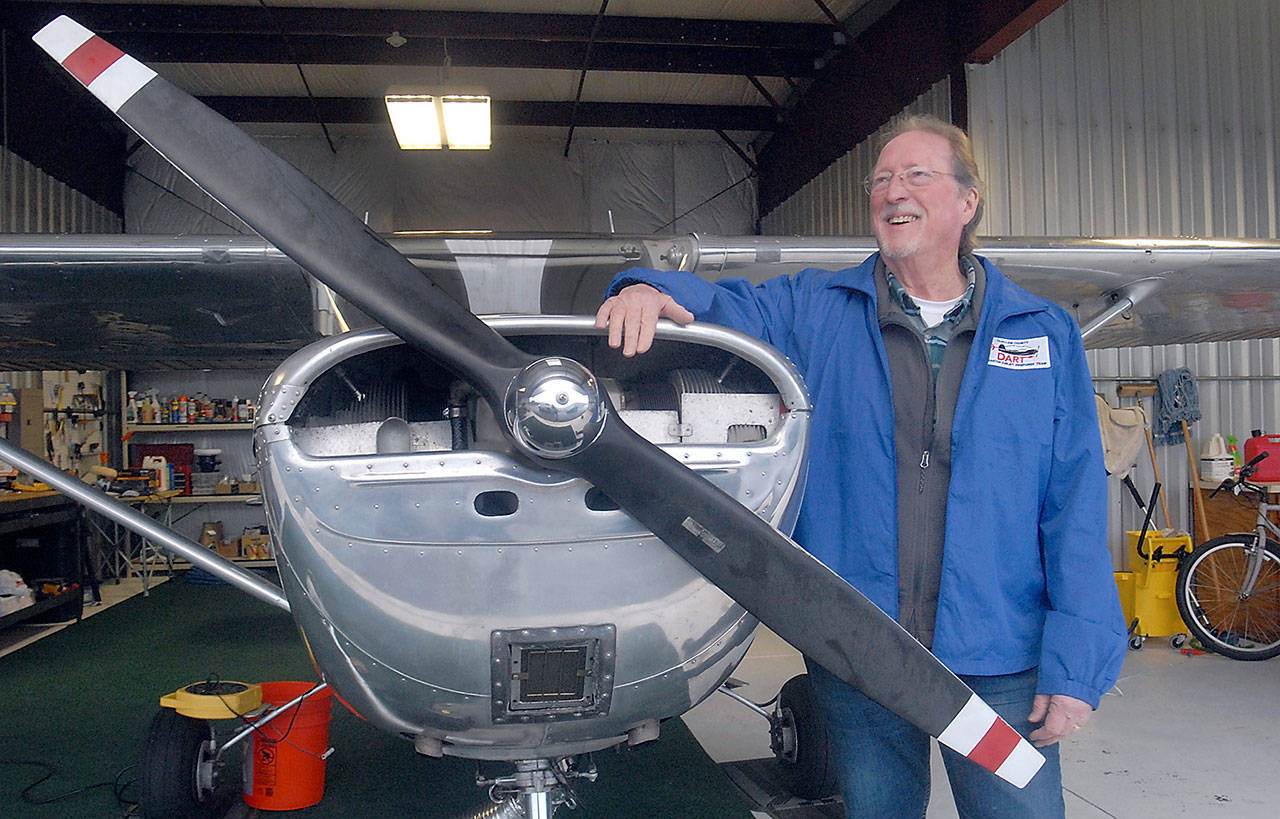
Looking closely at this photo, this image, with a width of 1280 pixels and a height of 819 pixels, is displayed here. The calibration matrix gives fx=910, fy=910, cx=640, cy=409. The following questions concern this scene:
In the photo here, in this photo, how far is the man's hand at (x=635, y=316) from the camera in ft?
5.11

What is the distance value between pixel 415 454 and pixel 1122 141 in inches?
320

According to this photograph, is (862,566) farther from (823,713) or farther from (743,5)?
(743,5)

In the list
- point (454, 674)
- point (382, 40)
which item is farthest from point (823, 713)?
point (382, 40)

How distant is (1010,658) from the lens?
1.76 metres

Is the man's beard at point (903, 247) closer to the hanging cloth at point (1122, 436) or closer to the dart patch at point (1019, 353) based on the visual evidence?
the dart patch at point (1019, 353)

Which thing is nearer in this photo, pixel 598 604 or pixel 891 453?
pixel 598 604

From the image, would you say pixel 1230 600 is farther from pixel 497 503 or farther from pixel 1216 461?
pixel 497 503

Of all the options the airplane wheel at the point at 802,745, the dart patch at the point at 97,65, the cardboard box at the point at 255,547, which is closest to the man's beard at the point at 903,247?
the dart patch at the point at 97,65

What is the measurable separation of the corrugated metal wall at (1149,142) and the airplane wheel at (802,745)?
5011 millimetres

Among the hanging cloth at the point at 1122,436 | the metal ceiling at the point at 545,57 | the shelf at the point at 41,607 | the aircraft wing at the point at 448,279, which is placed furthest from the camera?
the metal ceiling at the point at 545,57

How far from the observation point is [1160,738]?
14.1ft

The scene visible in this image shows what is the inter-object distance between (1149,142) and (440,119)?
249 inches

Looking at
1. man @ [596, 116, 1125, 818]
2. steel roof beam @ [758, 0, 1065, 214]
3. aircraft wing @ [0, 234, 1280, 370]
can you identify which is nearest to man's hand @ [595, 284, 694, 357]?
man @ [596, 116, 1125, 818]

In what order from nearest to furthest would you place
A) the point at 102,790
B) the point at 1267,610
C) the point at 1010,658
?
the point at 1010,658 → the point at 102,790 → the point at 1267,610
